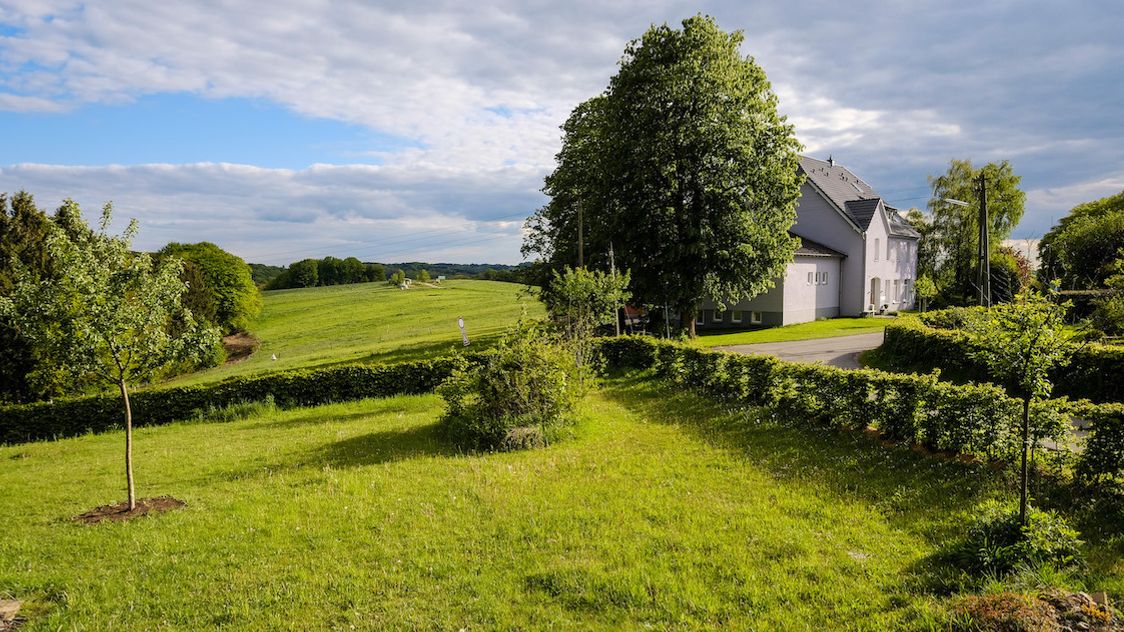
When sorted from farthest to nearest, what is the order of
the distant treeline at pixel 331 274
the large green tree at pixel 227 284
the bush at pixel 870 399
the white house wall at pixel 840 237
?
the distant treeline at pixel 331 274
the large green tree at pixel 227 284
the white house wall at pixel 840 237
the bush at pixel 870 399

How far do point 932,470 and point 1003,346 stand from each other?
3.45 meters

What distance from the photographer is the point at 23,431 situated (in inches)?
795

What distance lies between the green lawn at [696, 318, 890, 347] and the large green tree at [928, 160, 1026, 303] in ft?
61.0

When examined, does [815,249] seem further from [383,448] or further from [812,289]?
[383,448]

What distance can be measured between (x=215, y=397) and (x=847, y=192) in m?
47.2

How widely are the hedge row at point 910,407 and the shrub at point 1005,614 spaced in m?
4.48

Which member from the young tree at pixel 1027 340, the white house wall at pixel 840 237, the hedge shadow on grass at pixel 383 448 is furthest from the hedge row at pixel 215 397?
the white house wall at pixel 840 237

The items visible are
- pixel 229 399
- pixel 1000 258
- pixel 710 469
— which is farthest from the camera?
pixel 1000 258

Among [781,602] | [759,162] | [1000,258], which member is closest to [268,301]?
[759,162]

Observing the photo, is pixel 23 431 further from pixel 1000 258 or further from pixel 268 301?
pixel 268 301

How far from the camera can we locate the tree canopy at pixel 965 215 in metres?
54.3

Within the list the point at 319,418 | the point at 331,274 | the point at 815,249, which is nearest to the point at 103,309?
the point at 319,418

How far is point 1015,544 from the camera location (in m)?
6.79

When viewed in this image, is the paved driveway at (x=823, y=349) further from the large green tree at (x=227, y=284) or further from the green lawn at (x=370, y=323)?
the large green tree at (x=227, y=284)
